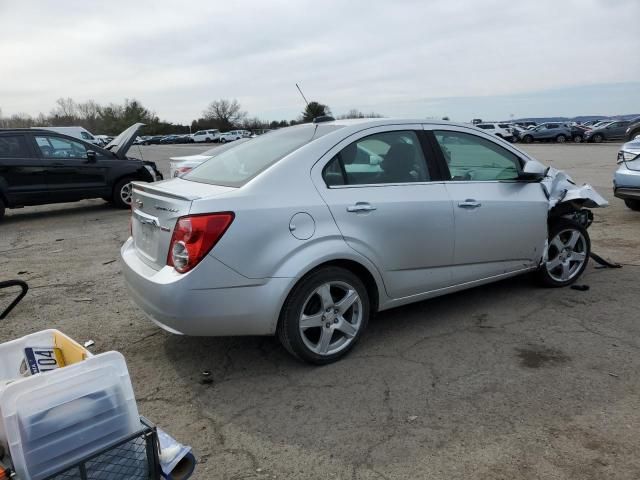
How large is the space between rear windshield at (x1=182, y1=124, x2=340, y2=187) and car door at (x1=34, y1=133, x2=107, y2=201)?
7056mm

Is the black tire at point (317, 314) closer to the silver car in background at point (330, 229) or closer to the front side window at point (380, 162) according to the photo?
the silver car in background at point (330, 229)

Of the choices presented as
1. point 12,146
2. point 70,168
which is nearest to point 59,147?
point 70,168

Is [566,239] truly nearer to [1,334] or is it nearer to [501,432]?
[501,432]

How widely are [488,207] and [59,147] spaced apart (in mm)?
8895

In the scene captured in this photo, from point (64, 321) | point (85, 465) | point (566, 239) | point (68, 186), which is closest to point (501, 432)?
point (85, 465)

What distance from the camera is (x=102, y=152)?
10.8 meters

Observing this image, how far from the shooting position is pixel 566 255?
16.5ft

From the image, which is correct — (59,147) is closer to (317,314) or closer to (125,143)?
(125,143)

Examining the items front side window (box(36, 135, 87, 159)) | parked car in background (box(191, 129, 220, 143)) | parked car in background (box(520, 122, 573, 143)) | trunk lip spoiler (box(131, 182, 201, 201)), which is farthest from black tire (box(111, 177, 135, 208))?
parked car in background (box(191, 129, 220, 143))

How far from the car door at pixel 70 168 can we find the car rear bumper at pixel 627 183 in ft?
30.0

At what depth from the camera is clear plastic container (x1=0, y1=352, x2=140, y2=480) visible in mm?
1702

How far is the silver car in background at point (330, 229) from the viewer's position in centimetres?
319

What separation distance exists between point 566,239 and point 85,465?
4561 mm

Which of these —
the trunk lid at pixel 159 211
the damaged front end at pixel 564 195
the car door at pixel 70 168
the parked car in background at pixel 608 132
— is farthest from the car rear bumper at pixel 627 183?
the parked car in background at pixel 608 132
